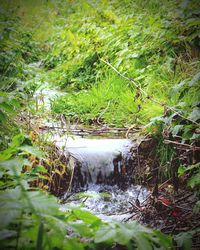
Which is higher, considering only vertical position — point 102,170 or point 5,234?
point 5,234

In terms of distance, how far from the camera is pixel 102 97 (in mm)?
4660

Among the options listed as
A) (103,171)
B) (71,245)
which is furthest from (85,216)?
(103,171)

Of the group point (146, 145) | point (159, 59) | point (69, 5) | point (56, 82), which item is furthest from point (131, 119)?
point (69, 5)

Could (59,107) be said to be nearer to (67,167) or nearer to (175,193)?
(67,167)

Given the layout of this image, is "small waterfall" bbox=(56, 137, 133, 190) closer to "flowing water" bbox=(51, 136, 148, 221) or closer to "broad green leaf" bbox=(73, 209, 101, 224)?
"flowing water" bbox=(51, 136, 148, 221)

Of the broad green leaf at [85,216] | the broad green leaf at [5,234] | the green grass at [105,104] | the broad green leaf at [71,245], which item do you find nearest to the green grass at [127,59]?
the green grass at [105,104]

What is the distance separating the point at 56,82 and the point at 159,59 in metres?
2.88

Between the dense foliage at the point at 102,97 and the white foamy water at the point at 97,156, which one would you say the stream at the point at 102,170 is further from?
the dense foliage at the point at 102,97

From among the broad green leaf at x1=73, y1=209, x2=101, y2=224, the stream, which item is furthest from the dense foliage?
the stream

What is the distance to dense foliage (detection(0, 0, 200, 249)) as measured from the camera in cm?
83

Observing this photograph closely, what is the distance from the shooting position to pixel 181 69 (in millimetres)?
3828

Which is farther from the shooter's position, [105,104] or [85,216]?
[105,104]

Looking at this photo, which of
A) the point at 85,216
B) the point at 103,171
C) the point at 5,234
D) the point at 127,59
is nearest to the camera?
the point at 5,234

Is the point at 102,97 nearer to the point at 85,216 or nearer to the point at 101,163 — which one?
the point at 101,163
